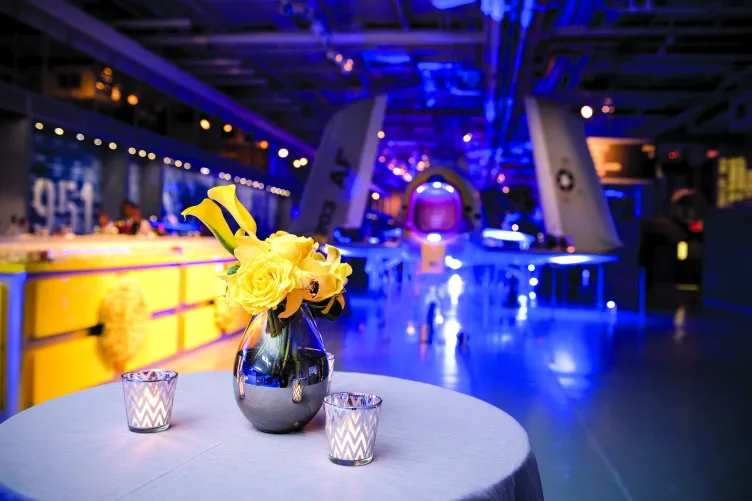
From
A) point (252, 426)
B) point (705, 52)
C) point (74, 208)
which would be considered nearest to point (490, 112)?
point (705, 52)

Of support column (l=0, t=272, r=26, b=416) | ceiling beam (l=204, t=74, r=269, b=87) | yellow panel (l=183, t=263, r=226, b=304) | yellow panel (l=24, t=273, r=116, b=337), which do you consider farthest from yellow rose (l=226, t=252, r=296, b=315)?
ceiling beam (l=204, t=74, r=269, b=87)

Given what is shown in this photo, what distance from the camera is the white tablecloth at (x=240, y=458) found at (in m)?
0.85

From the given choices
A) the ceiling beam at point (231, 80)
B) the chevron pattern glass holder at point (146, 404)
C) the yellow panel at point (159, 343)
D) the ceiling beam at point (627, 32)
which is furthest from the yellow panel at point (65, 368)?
the ceiling beam at point (231, 80)

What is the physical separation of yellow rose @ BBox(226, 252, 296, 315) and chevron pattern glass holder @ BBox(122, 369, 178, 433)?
0.74ft

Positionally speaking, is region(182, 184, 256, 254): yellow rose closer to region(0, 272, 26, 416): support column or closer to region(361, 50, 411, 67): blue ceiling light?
region(0, 272, 26, 416): support column

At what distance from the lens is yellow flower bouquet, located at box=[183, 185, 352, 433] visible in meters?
1.07

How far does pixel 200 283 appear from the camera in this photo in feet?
18.3

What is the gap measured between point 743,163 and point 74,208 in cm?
1540

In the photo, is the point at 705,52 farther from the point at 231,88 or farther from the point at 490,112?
the point at 231,88

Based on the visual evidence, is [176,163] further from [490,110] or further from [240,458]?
[240,458]

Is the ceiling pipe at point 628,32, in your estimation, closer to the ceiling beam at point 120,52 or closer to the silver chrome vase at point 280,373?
the ceiling beam at point 120,52

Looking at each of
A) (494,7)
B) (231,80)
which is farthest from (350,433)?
(231,80)

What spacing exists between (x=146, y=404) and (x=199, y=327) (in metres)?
4.62

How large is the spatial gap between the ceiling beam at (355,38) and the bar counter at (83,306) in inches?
190
